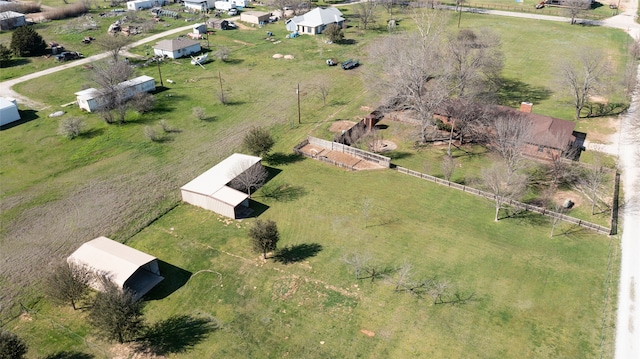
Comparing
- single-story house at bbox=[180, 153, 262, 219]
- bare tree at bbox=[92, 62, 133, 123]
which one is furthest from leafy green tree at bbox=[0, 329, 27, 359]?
bare tree at bbox=[92, 62, 133, 123]

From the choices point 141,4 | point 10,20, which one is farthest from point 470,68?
point 10,20

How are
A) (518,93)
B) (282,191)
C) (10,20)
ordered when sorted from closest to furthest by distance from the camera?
(282,191) → (518,93) → (10,20)

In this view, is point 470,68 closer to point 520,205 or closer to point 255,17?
point 520,205

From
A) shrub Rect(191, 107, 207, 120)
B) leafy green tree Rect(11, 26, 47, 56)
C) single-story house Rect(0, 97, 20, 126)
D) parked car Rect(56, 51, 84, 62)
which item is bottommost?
shrub Rect(191, 107, 207, 120)

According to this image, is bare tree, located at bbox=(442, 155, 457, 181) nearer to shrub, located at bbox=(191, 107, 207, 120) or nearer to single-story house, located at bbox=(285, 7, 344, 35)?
shrub, located at bbox=(191, 107, 207, 120)

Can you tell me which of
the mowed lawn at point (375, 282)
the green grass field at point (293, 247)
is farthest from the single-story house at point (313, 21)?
the mowed lawn at point (375, 282)
